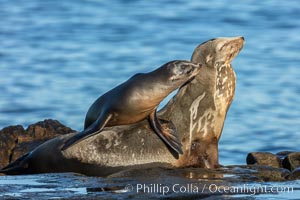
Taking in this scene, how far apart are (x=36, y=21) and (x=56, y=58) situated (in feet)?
15.4

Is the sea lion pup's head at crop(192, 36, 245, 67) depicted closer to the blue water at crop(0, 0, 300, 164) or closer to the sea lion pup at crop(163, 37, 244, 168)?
the sea lion pup at crop(163, 37, 244, 168)

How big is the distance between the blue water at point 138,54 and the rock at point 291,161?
2342 mm

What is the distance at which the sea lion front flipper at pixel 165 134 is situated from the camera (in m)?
11.0

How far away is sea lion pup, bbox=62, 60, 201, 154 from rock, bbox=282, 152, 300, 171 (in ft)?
4.21

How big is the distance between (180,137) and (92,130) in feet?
2.95

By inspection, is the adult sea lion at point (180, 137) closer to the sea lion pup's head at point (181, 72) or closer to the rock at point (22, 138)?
the sea lion pup's head at point (181, 72)

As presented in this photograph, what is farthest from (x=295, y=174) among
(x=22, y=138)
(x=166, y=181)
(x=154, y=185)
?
(x=22, y=138)

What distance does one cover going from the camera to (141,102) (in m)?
11.0

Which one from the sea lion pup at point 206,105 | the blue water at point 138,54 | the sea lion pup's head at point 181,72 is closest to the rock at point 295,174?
the sea lion pup at point 206,105

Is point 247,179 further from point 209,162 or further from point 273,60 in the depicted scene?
point 273,60

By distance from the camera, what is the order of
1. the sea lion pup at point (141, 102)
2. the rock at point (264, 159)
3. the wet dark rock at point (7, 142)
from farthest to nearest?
the wet dark rock at point (7, 142) → the rock at point (264, 159) → the sea lion pup at point (141, 102)

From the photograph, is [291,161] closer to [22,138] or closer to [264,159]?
[264,159]

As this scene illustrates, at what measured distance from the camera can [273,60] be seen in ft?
67.9

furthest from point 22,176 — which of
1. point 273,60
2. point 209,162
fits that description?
point 273,60
